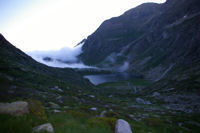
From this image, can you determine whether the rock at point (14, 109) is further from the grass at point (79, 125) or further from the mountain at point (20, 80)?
the mountain at point (20, 80)

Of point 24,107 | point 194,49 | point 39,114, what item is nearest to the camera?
point 24,107

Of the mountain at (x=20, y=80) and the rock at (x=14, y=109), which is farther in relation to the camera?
the mountain at (x=20, y=80)

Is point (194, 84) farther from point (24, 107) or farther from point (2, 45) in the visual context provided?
point (2, 45)

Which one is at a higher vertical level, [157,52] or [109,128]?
[157,52]

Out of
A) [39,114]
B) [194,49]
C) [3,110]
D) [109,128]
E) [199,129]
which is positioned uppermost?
[194,49]

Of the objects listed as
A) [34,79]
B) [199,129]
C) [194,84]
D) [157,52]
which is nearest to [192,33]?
[157,52]

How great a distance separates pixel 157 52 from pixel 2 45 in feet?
644

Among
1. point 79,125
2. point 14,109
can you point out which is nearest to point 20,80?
point 14,109

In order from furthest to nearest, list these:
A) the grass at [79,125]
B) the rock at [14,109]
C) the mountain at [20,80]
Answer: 1. the mountain at [20,80]
2. the grass at [79,125]
3. the rock at [14,109]

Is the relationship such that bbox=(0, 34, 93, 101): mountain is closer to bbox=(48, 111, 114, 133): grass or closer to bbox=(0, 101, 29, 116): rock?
bbox=(0, 101, 29, 116): rock

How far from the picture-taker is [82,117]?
1303 centimetres

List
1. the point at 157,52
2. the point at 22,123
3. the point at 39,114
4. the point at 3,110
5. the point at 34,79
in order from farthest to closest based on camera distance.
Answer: the point at 157,52, the point at 34,79, the point at 39,114, the point at 3,110, the point at 22,123

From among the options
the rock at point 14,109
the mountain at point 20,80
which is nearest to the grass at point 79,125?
the rock at point 14,109

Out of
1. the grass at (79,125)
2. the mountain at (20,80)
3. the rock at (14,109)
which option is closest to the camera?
the rock at (14,109)
